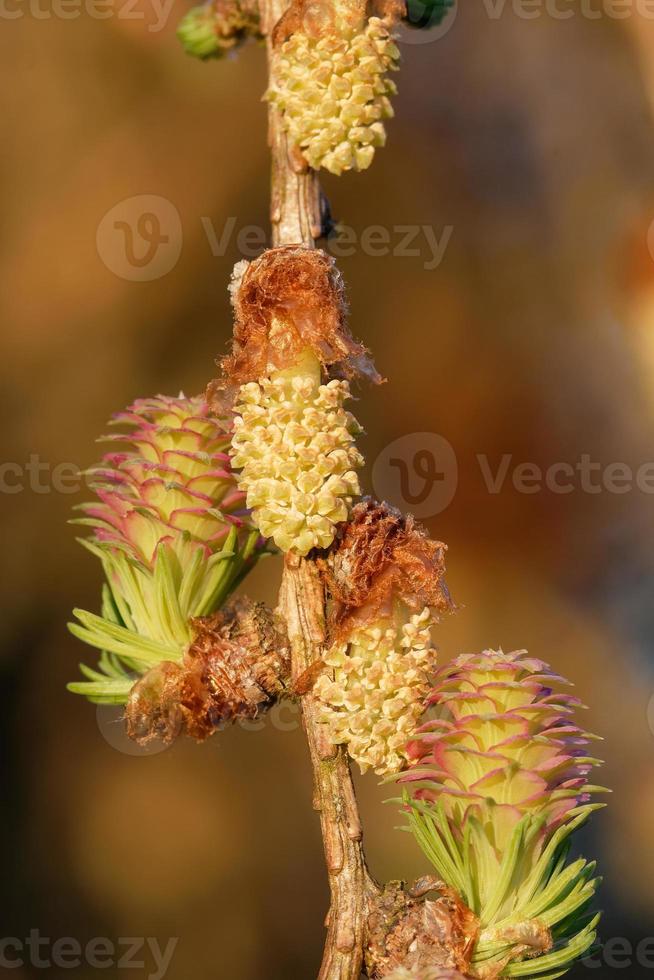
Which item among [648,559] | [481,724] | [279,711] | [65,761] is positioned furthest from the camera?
[648,559]

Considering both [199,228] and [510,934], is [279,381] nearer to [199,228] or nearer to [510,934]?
[510,934]

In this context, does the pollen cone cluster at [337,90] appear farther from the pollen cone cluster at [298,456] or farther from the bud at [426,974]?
the bud at [426,974]

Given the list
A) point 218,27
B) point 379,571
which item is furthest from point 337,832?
point 218,27

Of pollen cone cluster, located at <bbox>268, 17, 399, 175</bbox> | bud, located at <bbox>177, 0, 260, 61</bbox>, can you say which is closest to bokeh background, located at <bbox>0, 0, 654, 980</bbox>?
bud, located at <bbox>177, 0, 260, 61</bbox>

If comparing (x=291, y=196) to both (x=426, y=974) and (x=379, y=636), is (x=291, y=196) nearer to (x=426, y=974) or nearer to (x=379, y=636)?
(x=379, y=636)

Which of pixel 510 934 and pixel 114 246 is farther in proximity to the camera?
pixel 114 246

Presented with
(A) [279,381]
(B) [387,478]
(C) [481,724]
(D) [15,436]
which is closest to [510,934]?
(C) [481,724]
